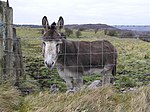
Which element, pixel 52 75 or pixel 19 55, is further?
pixel 52 75

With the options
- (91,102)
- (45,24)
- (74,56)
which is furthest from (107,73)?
(91,102)

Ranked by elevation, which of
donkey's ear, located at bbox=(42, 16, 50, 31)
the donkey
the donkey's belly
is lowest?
the donkey's belly

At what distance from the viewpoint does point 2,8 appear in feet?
24.5

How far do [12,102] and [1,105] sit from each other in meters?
0.29

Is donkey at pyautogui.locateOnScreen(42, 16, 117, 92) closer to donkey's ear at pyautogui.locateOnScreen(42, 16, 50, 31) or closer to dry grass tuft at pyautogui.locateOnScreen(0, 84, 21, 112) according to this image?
donkey's ear at pyautogui.locateOnScreen(42, 16, 50, 31)

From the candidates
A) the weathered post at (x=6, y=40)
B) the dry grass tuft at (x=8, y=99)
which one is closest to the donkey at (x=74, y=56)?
the weathered post at (x=6, y=40)

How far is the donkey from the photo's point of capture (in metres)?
7.75

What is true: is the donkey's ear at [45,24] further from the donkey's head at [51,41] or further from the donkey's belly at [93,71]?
the donkey's belly at [93,71]

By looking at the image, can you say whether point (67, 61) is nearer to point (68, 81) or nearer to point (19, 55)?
point (68, 81)

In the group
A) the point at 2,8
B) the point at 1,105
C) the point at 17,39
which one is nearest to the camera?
the point at 1,105

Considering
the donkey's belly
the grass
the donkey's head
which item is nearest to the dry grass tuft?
the grass

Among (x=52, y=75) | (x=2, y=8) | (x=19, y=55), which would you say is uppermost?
(x=2, y=8)

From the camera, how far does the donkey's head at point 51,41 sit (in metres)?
7.61

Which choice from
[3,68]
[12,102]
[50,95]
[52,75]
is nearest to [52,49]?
[3,68]
